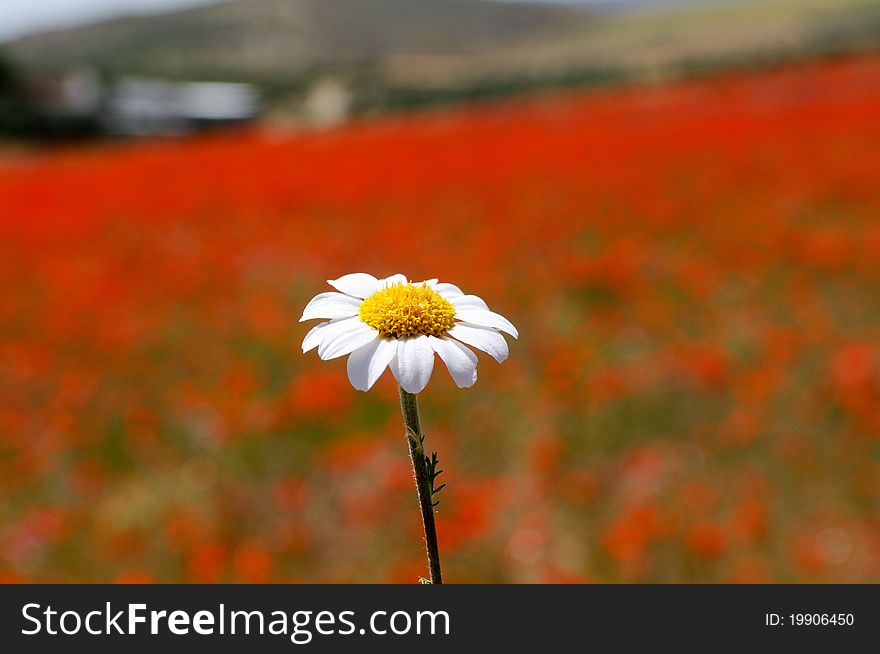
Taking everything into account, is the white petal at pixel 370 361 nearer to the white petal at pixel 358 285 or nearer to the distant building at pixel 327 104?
the white petal at pixel 358 285

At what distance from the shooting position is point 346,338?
537 millimetres

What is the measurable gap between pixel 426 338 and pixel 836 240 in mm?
5862

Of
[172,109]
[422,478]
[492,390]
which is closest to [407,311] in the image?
[422,478]

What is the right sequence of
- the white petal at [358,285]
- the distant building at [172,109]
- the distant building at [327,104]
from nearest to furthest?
the white petal at [358,285]
the distant building at [327,104]
the distant building at [172,109]

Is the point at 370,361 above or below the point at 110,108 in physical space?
below

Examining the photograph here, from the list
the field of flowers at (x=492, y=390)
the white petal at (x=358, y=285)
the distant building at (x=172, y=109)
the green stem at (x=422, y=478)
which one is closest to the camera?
the green stem at (x=422, y=478)

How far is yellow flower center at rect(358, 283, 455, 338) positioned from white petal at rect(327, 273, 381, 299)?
0.04 ft

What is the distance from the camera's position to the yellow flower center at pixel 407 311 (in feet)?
1.82

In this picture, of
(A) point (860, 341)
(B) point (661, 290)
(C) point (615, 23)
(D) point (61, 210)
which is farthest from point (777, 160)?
(C) point (615, 23)

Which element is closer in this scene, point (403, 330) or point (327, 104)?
point (403, 330)

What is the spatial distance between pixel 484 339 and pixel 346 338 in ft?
0.30

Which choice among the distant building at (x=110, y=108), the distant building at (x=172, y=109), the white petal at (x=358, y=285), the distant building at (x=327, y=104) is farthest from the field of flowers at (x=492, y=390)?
the distant building at (x=172, y=109)

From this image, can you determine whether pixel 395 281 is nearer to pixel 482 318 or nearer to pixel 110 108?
pixel 482 318

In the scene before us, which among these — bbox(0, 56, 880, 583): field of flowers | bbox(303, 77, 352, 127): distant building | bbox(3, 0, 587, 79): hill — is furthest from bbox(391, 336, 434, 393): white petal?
bbox(3, 0, 587, 79): hill
